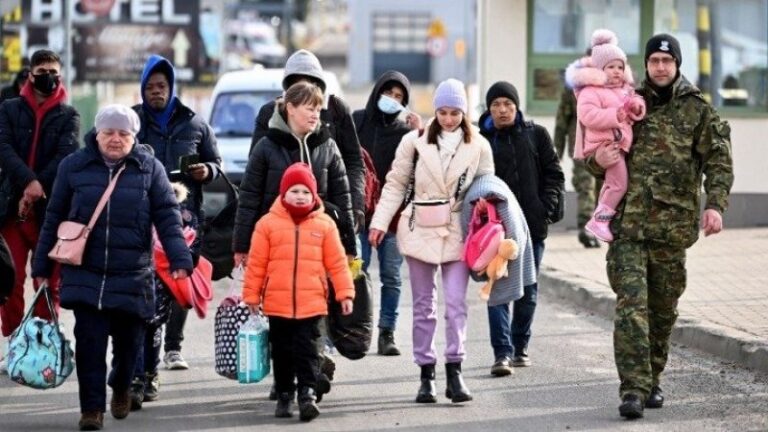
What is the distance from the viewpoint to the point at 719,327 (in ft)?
43.5

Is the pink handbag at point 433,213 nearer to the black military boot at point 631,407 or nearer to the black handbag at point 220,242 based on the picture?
the black handbag at point 220,242

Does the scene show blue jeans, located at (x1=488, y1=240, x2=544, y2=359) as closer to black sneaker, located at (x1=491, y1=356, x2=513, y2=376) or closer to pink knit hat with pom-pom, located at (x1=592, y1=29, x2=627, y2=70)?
black sneaker, located at (x1=491, y1=356, x2=513, y2=376)

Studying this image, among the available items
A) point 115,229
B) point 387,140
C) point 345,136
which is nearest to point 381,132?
point 387,140

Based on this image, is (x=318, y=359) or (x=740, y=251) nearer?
(x=318, y=359)

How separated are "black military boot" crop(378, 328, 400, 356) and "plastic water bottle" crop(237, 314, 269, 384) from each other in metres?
2.80

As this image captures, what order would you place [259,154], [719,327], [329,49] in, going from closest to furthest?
[259,154] < [719,327] < [329,49]

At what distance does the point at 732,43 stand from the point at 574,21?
6.14 feet

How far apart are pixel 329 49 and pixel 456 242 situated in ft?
316

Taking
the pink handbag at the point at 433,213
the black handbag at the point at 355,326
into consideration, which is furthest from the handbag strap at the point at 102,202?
the pink handbag at the point at 433,213

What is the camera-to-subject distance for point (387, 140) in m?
13.2

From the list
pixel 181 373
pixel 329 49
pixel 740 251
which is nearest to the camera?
pixel 181 373

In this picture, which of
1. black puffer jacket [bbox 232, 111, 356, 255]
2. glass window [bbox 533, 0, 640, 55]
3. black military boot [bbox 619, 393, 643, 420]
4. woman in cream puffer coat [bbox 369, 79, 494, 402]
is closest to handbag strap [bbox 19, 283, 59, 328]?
black puffer jacket [bbox 232, 111, 356, 255]

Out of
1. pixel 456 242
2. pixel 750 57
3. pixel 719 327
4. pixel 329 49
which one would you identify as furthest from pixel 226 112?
pixel 329 49

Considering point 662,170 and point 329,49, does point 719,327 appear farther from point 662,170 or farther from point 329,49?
point 329,49
